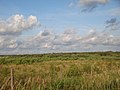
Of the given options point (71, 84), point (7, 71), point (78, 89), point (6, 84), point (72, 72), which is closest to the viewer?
point (6, 84)

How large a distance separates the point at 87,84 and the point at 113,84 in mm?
1555

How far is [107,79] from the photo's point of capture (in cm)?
1402

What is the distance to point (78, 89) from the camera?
12.5 metres

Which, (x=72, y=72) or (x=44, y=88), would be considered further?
(x=72, y=72)

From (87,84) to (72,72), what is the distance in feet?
28.3

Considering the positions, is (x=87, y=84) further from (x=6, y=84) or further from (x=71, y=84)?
(x=6, y=84)

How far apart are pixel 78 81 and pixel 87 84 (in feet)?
3.14

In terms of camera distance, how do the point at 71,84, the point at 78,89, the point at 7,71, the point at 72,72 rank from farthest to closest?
1. the point at 72,72
2. the point at 7,71
3. the point at 71,84
4. the point at 78,89

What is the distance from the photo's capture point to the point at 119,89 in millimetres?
12891

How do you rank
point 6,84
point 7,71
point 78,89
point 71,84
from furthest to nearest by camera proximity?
point 7,71
point 71,84
point 78,89
point 6,84

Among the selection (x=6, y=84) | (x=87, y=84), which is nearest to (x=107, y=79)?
(x=87, y=84)

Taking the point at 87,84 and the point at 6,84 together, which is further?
the point at 87,84

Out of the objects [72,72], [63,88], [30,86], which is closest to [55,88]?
[63,88]

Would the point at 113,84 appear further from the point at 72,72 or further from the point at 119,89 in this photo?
the point at 72,72
